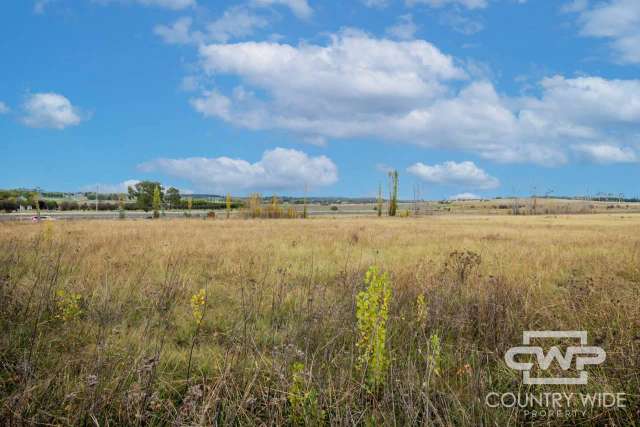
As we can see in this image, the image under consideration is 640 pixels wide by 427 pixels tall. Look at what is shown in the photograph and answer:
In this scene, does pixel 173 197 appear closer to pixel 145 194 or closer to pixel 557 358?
pixel 145 194

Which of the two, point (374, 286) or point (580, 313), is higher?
point (374, 286)

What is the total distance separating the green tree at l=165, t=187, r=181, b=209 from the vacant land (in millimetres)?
75658

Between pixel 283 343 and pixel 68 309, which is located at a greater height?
pixel 68 309

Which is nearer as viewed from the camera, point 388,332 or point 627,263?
point 388,332

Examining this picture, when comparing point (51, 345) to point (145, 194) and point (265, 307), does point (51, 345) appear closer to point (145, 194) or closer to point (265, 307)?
point (265, 307)

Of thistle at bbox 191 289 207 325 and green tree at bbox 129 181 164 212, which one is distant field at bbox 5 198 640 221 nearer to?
green tree at bbox 129 181 164 212

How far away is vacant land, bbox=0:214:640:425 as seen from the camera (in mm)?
2818

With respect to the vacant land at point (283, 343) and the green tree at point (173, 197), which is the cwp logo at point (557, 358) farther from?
the green tree at point (173, 197)

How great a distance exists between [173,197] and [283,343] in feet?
274

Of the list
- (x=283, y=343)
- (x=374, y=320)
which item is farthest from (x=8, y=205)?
(x=374, y=320)

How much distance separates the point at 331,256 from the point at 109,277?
5.66m

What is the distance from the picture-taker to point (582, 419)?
288cm

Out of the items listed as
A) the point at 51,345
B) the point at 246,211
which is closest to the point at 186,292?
the point at 51,345

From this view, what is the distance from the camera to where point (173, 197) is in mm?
81562
